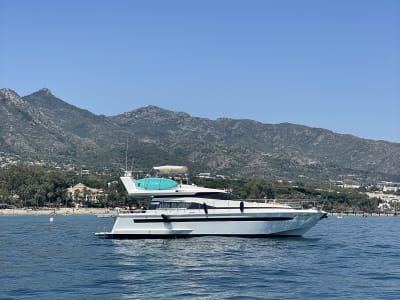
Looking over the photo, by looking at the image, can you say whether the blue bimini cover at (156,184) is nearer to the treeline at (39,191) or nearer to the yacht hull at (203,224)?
the yacht hull at (203,224)

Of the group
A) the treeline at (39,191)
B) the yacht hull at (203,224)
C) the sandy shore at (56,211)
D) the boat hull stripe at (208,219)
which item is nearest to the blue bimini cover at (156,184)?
the yacht hull at (203,224)

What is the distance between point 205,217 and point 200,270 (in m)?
17.9

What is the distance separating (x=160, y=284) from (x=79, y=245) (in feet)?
71.7

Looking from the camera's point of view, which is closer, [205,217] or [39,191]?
[205,217]

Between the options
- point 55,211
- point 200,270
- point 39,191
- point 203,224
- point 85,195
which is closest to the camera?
point 200,270

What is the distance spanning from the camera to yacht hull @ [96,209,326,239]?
52.9m

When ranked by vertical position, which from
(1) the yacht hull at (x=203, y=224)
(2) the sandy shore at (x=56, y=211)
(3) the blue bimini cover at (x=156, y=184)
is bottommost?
(2) the sandy shore at (x=56, y=211)

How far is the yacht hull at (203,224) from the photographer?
2083 inches

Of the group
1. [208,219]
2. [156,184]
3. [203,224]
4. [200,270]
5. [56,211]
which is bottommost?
[200,270]

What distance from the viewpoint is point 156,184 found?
55.3 metres

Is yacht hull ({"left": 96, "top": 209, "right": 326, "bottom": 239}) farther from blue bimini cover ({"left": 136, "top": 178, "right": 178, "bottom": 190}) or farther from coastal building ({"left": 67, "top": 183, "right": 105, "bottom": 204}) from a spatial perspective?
coastal building ({"left": 67, "top": 183, "right": 105, "bottom": 204})

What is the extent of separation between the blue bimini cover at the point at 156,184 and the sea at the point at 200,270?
5465mm

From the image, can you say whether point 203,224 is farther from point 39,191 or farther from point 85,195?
point 85,195

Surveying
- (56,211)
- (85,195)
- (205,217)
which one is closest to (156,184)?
(205,217)
